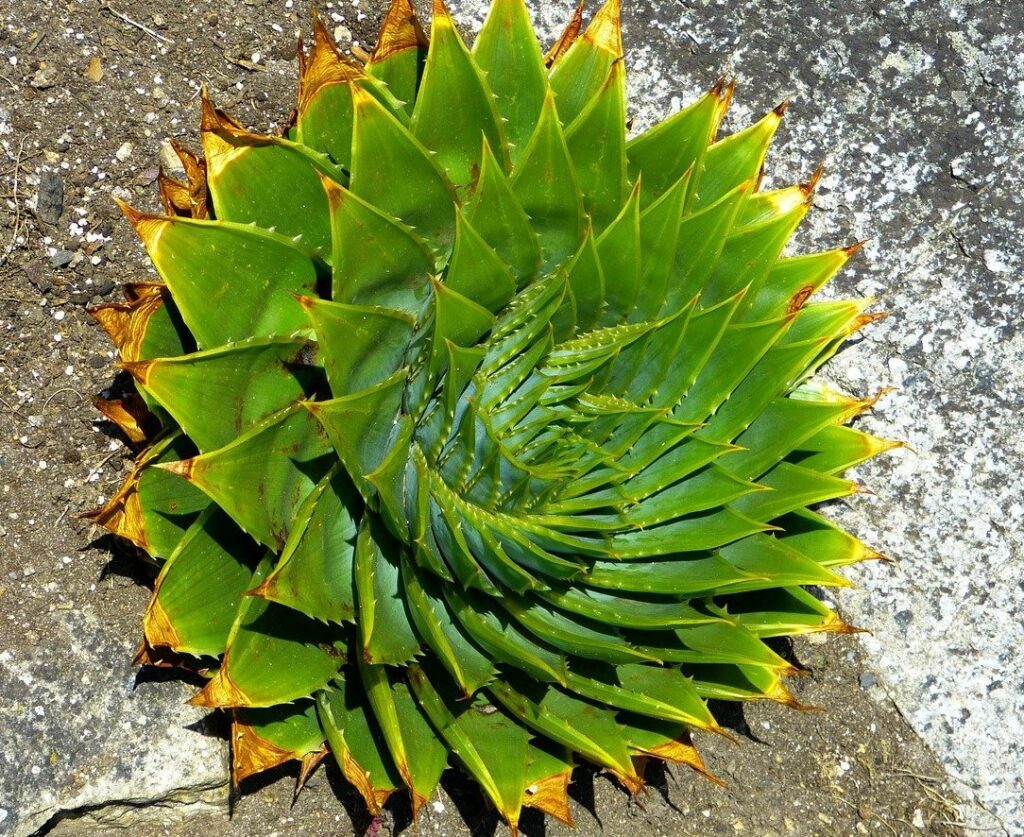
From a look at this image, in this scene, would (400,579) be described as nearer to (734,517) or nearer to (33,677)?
(734,517)

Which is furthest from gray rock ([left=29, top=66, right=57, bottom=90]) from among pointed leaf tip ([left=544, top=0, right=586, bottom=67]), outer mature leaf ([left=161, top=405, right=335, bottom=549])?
outer mature leaf ([left=161, top=405, right=335, bottom=549])

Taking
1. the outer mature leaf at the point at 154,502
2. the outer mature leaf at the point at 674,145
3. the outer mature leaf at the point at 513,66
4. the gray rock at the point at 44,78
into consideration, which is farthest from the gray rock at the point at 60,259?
the outer mature leaf at the point at 674,145

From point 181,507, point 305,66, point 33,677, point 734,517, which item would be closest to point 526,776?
point 734,517

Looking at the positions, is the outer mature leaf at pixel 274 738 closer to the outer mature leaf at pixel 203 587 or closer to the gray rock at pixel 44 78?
the outer mature leaf at pixel 203 587

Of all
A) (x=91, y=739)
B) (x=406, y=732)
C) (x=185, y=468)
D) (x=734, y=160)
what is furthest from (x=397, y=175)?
(x=91, y=739)

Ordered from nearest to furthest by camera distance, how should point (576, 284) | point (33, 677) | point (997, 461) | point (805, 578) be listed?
point (576, 284)
point (805, 578)
point (33, 677)
point (997, 461)

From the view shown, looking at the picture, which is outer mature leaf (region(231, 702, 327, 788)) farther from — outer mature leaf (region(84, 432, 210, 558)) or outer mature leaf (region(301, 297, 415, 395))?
outer mature leaf (region(301, 297, 415, 395))
